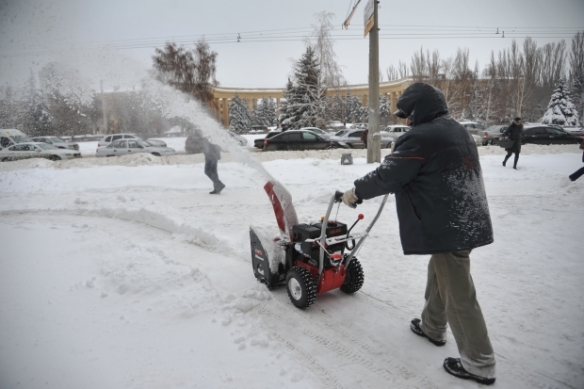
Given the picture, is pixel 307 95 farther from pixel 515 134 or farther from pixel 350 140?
pixel 515 134

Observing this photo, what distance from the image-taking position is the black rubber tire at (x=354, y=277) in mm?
3584

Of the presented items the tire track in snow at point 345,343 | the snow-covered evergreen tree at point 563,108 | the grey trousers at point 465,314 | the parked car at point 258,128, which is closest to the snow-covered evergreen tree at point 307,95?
the parked car at point 258,128

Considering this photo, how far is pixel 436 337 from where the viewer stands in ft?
9.36

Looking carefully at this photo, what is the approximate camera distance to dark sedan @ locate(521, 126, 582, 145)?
70.7 ft

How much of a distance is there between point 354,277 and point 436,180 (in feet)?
5.20

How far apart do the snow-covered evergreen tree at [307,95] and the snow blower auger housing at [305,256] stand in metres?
32.0

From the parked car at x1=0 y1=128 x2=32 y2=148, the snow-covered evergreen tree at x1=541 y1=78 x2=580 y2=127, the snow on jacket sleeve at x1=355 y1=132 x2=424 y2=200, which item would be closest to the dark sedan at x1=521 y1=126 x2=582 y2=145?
the snow on jacket sleeve at x1=355 y1=132 x2=424 y2=200

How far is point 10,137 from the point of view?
18312mm

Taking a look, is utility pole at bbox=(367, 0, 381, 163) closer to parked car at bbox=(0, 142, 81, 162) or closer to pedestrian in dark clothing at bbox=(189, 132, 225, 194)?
pedestrian in dark clothing at bbox=(189, 132, 225, 194)

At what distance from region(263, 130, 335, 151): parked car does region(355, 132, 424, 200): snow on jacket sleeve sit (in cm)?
1791

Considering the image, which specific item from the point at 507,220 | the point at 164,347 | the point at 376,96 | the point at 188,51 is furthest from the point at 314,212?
the point at 188,51

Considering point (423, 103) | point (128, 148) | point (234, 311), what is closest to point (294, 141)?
point (128, 148)

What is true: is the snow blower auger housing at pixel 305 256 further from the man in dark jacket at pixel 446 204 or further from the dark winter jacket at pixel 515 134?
the dark winter jacket at pixel 515 134

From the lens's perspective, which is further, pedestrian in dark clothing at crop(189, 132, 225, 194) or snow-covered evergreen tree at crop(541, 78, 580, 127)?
snow-covered evergreen tree at crop(541, 78, 580, 127)
